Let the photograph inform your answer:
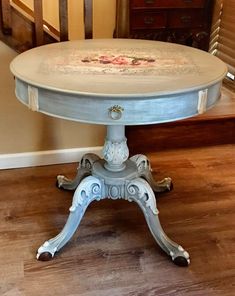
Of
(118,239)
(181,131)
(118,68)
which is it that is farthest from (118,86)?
(181,131)

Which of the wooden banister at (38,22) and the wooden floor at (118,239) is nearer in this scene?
the wooden floor at (118,239)

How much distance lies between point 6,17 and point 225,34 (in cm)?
219

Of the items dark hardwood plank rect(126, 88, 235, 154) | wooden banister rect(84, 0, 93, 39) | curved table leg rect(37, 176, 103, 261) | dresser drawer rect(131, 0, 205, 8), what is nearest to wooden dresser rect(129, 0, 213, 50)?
dresser drawer rect(131, 0, 205, 8)

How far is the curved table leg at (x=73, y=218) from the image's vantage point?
1615mm

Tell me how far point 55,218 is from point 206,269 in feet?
2.32

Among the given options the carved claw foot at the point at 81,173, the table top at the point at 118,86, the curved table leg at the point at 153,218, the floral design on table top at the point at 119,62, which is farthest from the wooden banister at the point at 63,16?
the curved table leg at the point at 153,218

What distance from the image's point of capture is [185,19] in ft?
12.1

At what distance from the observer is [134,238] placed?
176cm

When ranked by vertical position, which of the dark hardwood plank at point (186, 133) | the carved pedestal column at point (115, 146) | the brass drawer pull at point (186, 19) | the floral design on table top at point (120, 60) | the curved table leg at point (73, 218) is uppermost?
the floral design on table top at point (120, 60)

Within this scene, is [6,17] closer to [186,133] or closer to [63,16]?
[63,16]

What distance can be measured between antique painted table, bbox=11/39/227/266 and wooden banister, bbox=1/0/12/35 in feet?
1.05

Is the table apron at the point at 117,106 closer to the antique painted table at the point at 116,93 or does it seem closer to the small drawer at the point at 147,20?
the antique painted table at the point at 116,93

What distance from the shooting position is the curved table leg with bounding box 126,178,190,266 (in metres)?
1.60

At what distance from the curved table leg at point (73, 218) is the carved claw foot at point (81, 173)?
22cm
